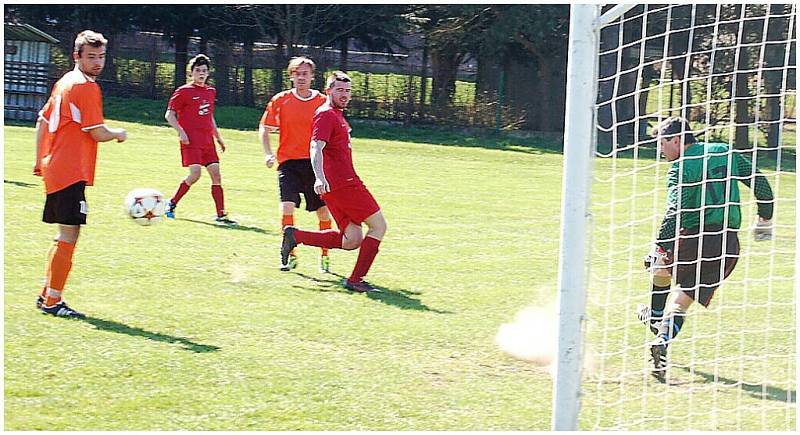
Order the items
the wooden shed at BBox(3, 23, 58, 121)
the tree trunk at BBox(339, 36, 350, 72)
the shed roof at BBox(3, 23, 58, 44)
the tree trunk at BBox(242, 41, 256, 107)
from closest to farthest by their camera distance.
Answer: the wooden shed at BBox(3, 23, 58, 121) < the shed roof at BBox(3, 23, 58, 44) < the tree trunk at BBox(242, 41, 256, 107) < the tree trunk at BBox(339, 36, 350, 72)

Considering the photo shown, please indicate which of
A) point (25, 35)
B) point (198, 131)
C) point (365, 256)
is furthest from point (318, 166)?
point (25, 35)

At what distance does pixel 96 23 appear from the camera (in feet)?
100

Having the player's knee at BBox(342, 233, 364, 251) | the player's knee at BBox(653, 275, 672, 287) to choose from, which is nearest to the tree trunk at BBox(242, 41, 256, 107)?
the player's knee at BBox(342, 233, 364, 251)

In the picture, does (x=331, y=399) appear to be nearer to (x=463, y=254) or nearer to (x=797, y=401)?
(x=797, y=401)

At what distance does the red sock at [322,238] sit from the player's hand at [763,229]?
3150mm

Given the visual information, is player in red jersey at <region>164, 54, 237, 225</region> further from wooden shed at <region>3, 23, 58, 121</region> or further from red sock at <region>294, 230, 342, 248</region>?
wooden shed at <region>3, 23, 58, 121</region>

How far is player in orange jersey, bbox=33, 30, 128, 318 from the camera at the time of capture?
6.46 metres

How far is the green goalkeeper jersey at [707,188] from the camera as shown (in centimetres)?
593

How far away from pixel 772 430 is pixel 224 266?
5.08 metres

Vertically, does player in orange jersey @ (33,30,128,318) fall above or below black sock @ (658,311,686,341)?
above

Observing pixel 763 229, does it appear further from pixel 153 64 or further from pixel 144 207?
pixel 153 64

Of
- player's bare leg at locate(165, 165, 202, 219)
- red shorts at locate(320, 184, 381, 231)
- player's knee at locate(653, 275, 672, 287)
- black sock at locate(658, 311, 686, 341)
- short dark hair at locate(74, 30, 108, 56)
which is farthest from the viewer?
player's bare leg at locate(165, 165, 202, 219)

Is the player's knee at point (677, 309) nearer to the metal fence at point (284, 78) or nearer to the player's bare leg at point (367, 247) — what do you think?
the player's bare leg at point (367, 247)

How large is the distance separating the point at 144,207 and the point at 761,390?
438 cm
